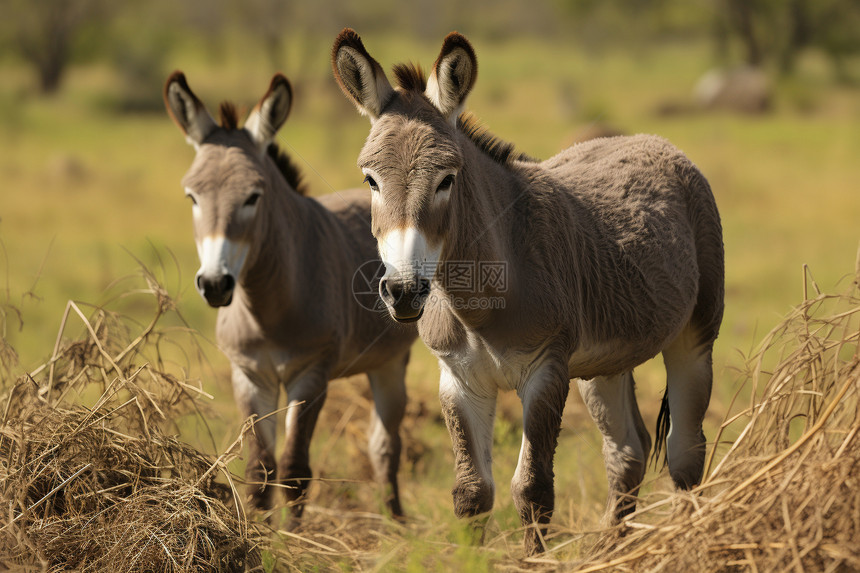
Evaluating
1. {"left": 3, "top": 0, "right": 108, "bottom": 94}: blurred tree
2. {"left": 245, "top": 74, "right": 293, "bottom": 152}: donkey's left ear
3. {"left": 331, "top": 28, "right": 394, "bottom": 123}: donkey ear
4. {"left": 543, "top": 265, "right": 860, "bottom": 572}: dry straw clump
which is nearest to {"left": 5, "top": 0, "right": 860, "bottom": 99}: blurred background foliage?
{"left": 3, "top": 0, "right": 108, "bottom": 94}: blurred tree

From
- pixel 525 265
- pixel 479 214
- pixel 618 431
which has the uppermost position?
pixel 479 214

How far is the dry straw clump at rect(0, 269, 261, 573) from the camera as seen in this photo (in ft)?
13.1

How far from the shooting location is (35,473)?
4.24m

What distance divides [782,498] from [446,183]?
1897 mm

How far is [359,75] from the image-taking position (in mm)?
4082

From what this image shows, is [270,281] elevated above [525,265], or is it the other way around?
[525,265]

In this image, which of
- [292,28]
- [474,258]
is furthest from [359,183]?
[292,28]

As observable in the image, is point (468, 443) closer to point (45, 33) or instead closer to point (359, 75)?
point (359, 75)

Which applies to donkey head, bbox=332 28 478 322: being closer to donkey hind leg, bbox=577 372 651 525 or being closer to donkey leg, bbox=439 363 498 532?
donkey leg, bbox=439 363 498 532

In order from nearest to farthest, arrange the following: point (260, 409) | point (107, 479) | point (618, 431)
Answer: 1. point (107, 479)
2. point (618, 431)
3. point (260, 409)

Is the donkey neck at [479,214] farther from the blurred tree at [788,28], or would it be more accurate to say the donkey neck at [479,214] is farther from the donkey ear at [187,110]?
the blurred tree at [788,28]

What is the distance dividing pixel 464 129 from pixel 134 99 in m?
32.1

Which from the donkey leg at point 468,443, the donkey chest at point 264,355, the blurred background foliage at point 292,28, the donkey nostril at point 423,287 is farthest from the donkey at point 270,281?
the blurred background foliage at point 292,28

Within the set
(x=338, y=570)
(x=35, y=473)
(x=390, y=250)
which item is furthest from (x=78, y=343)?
(x=390, y=250)
